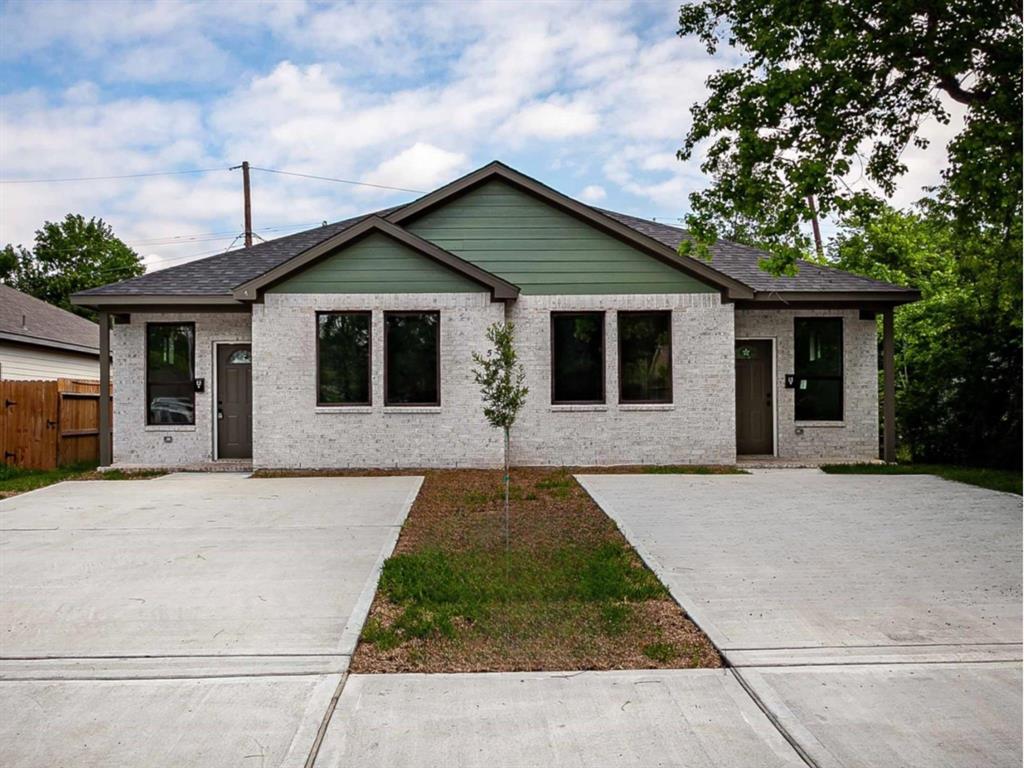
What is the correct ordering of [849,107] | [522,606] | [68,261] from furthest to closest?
[68,261]
[849,107]
[522,606]

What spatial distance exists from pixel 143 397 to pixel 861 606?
496 inches

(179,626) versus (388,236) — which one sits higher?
(388,236)

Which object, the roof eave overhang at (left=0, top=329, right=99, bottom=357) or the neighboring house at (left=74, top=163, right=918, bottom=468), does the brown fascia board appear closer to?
the neighboring house at (left=74, top=163, right=918, bottom=468)

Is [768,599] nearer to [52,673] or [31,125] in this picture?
[52,673]

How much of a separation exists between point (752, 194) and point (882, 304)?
6394mm

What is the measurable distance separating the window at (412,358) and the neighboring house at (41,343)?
34.0ft

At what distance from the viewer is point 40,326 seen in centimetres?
2031

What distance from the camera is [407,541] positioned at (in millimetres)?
7398

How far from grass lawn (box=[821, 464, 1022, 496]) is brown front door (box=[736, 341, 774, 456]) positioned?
4.58 ft

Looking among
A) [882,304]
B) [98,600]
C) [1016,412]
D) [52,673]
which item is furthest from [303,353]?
[1016,412]

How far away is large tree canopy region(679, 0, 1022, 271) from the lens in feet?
25.3

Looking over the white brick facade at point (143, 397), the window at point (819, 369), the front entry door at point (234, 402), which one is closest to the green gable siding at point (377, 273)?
the white brick facade at point (143, 397)

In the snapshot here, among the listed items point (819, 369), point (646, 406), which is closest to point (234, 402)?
point (646, 406)

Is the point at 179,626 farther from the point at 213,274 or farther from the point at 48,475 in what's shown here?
the point at 213,274
